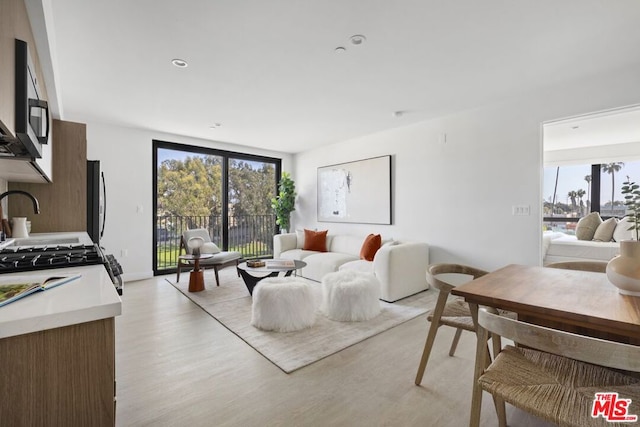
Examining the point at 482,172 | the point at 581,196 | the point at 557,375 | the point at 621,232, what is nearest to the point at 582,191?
the point at 581,196

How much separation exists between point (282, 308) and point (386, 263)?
1419 millimetres

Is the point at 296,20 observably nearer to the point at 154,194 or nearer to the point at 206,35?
the point at 206,35

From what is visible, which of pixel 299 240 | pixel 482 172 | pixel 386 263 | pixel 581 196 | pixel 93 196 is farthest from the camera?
pixel 581 196

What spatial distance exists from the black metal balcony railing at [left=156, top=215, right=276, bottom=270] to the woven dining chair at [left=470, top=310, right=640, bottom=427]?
5.04 meters

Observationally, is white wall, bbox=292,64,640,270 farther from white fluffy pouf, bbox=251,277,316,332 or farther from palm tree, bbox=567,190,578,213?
palm tree, bbox=567,190,578,213

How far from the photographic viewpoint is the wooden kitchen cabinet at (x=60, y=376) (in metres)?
0.71

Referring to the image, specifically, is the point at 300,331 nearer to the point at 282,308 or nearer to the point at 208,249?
the point at 282,308

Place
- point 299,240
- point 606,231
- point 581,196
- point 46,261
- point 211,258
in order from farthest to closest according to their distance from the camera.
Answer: point 581,196, point 299,240, point 606,231, point 211,258, point 46,261

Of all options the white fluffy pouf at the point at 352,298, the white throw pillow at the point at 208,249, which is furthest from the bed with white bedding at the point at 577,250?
the white throw pillow at the point at 208,249

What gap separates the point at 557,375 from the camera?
1.20 meters

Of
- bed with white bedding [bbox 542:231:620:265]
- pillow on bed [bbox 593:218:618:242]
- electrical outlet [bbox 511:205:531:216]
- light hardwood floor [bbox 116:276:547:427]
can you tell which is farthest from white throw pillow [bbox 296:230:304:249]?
pillow on bed [bbox 593:218:618:242]

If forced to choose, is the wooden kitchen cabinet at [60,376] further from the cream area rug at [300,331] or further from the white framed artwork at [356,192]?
the white framed artwork at [356,192]

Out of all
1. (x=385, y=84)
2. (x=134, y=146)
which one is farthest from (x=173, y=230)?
(x=385, y=84)

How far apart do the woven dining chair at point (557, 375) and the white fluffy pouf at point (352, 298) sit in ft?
5.46
